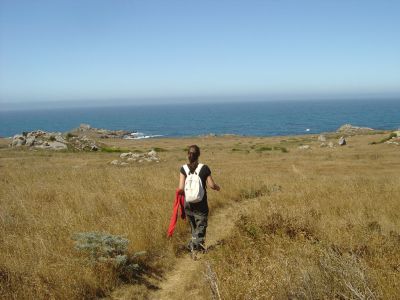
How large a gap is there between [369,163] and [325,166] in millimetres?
3691

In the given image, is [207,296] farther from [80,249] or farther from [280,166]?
[280,166]

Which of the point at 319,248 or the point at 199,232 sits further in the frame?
the point at 199,232

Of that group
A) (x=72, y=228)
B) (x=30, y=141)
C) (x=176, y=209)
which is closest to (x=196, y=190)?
(x=176, y=209)

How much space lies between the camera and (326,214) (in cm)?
938

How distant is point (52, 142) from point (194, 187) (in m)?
39.9

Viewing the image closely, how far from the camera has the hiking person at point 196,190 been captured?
7.42 meters

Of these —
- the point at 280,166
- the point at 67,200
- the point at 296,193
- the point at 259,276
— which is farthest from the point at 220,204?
the point at 280,166

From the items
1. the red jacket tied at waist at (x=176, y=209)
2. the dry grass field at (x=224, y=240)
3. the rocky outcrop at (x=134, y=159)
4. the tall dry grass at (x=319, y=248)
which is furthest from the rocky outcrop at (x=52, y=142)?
the red jacket tied at waist at (x=176, y=209)

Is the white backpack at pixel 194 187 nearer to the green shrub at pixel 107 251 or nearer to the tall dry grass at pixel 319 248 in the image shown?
the tall dry grass at pixel 319 248

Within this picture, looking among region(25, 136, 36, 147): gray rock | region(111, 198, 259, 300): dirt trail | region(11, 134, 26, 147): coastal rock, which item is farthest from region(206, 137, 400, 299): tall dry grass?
region(11, 134, 26, 147): coastal rock

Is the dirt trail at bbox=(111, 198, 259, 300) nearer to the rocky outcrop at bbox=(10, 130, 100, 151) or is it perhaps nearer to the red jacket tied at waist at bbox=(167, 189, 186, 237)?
the red jacket tied at waist at bbox=(167, 189, 186, 237)

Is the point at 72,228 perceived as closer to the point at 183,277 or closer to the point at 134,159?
the point at 183,277

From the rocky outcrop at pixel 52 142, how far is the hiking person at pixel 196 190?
37.8m

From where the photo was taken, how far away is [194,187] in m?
7.41
